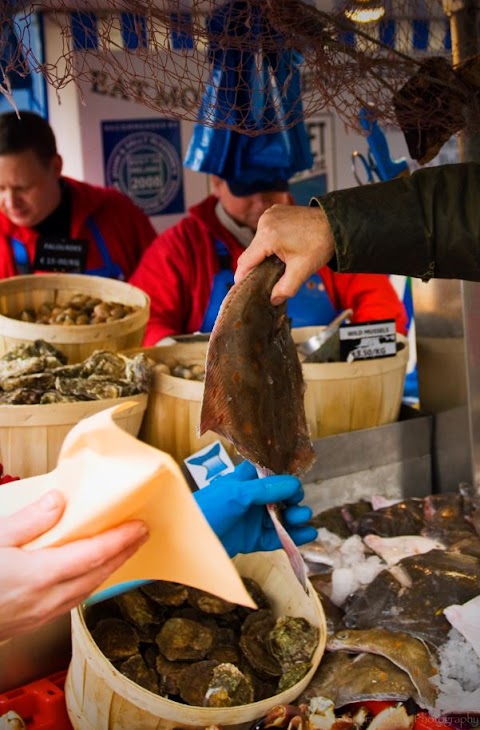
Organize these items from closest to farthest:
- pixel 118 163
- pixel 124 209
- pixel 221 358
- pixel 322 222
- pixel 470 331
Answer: pixel 221 358 → pixel 322 222 → pixel 470 331 → pixel 124 209 → pixel 118 163

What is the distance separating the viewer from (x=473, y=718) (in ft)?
6.97

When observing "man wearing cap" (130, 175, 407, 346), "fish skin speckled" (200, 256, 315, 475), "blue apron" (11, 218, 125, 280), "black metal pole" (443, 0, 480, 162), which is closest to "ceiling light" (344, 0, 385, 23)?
"black metal pole" (443, 0, 480, 162)

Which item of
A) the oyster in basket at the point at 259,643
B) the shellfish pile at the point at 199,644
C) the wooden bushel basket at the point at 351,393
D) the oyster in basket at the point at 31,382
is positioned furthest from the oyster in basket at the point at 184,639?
the wooden bushel basket at the point at 351,393

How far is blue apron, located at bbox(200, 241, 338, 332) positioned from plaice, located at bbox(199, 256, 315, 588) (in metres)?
3.09

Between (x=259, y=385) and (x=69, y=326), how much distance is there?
1.35m

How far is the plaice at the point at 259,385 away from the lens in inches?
72.1

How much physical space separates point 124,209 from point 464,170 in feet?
12.7

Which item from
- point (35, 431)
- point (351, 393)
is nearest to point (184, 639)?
point (35, 431)

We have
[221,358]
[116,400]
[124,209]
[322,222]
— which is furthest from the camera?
[124,209]

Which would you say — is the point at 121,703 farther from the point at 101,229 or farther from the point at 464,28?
the point at 101,229

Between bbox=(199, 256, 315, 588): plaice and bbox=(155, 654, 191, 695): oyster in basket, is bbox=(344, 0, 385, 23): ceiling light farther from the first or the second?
bbox=(155, 654, 191, 695): oyster in basket

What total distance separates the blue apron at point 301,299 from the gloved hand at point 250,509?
2922 millimetres

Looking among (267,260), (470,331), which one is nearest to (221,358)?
(267,260)

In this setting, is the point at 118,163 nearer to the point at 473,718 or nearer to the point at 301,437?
the point at 301,437
